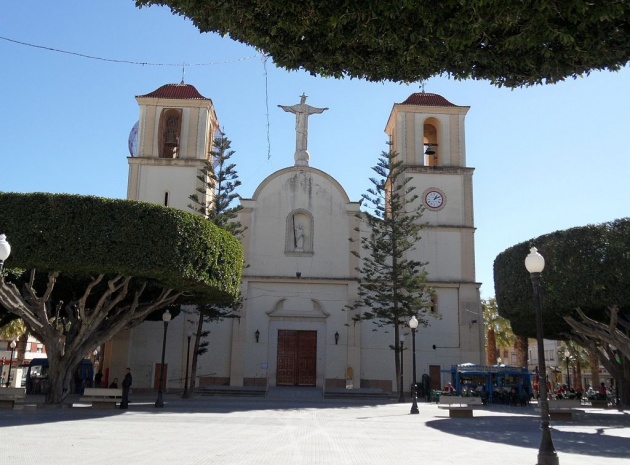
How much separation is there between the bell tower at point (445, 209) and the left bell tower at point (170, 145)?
10236 millimetres

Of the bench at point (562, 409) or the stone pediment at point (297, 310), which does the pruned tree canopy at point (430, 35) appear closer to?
the bench at point (562, 409)

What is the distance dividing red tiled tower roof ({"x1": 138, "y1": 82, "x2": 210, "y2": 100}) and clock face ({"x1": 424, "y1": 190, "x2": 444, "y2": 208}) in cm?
1271

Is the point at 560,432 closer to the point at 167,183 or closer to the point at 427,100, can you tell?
the point at 427,100

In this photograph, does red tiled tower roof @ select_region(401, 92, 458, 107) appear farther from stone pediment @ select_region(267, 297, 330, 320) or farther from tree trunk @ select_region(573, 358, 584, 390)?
tree trunk @ select_region(573, 358, 584, 390)

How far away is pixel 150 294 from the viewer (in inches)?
922

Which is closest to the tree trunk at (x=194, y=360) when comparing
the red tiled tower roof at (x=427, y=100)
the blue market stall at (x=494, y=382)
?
the blue market stall at (x=494, y=382)

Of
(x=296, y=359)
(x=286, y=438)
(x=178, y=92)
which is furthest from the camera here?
(x=178, y=92)

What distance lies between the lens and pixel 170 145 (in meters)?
33.8

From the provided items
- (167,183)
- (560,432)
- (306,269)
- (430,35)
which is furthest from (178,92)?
(430,35)

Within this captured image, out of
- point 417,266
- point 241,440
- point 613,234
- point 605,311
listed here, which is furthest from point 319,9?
point 417,266

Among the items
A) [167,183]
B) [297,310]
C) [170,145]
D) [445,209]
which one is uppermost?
[170,145]

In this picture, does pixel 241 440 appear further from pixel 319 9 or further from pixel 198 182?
pixel 198 182

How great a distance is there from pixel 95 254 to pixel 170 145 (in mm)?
16961

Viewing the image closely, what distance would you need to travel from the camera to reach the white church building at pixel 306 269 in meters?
30.1
